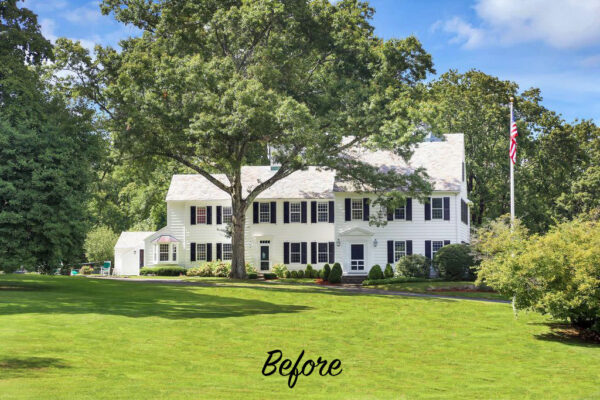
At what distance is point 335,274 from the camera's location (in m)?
46.6

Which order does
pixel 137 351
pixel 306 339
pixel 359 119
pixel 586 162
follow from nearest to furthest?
pixel 137 351
pixel 306 339
pixel 359 119
pixel 586 162

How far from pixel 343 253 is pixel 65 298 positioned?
80.3ft

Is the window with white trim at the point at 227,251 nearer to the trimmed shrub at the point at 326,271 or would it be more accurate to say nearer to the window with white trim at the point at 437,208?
the trimmed shrub at the point at 326,271

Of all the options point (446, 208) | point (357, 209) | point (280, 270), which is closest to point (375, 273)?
point (357, 209)

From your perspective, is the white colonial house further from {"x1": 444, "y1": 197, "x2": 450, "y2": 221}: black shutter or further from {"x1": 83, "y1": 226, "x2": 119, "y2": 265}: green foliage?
{"x1": 83, "y1": 226, "x2": 119, "y2": 265}: green foliage

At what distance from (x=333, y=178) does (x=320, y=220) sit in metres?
3.53

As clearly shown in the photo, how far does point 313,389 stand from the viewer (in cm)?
1526

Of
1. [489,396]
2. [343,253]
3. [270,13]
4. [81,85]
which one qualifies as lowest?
[489,396]

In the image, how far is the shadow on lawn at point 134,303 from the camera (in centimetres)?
2430

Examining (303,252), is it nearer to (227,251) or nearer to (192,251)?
(227,251)

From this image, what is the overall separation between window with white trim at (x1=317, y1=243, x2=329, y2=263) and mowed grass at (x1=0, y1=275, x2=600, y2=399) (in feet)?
69.0

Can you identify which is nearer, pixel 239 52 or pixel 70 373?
pixel 70 373

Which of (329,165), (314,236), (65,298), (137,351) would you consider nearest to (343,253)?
(314,236)

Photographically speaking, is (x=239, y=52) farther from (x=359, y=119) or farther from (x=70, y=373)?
(x=70, y=373)
